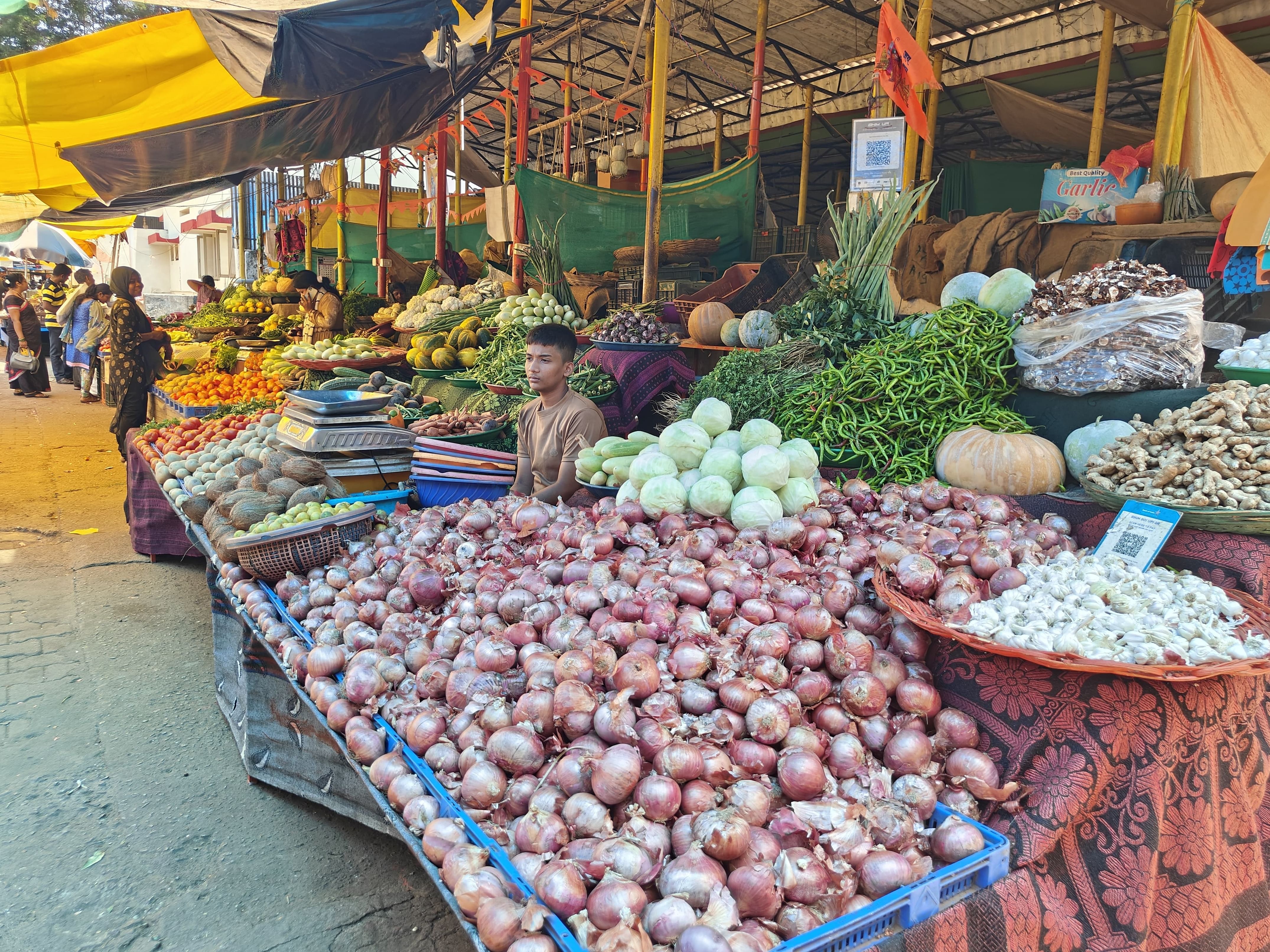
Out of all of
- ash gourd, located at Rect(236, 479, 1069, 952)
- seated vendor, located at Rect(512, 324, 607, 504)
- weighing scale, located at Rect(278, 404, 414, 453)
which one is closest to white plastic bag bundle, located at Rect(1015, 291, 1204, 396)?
ash gourd, located at Rect(236, 479, 1069, 952)

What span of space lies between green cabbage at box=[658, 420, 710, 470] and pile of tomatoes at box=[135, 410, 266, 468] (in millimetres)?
3641

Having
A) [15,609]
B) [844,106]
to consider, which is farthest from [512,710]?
[844,106]

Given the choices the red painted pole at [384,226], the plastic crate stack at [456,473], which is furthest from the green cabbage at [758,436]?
the red painted pole at [384,226]

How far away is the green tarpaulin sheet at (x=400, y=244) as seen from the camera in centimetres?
1434

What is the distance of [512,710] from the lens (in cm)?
184

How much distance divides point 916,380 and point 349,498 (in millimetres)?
2764

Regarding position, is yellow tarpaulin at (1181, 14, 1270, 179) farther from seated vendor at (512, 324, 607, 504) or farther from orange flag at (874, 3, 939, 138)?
seated vendor at (512, 324, 607, 504)

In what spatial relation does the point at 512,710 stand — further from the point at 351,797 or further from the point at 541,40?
the point at 541,40

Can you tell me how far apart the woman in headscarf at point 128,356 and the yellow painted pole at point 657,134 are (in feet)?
16.4

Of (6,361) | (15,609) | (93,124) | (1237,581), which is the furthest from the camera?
(6,361)

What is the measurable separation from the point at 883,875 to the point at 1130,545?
56.5 inches

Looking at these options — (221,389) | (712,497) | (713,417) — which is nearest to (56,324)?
(221,389)

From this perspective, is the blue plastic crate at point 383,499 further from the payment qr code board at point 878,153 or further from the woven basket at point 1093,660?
the payment qr code board at point 878,153

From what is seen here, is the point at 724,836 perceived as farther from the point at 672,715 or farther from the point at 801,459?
the point at 801,459
